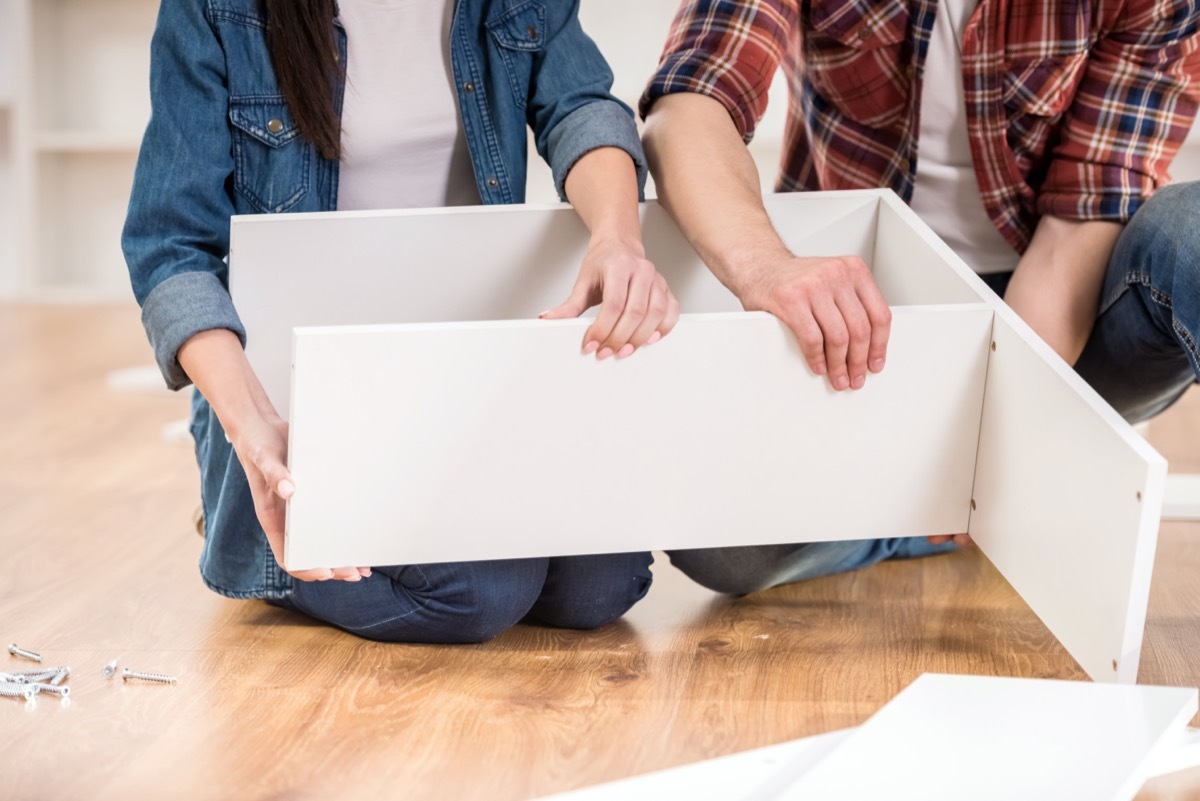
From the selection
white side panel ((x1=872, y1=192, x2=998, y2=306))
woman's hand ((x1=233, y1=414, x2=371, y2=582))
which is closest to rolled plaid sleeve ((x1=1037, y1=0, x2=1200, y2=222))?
white side panel ((x1=872, y1=192, x2=998, y2=306))

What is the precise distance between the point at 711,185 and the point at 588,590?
37 centimetres

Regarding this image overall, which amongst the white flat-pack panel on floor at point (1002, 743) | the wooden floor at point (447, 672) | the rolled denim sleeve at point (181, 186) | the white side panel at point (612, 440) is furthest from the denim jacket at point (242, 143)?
the white flat-pack panel on floor at point (1002, 743)

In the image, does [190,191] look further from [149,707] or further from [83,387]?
[83,387]

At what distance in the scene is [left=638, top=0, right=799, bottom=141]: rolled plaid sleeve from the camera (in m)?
1.25

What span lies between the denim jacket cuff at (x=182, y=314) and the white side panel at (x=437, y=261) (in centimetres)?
5

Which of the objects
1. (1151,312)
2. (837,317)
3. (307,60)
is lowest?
(1151,312)

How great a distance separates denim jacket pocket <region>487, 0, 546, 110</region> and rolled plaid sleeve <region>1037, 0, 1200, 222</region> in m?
0.53

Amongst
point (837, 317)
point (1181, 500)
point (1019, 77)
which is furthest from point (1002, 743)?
point (1181, 500)

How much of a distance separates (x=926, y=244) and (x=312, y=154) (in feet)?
1.83

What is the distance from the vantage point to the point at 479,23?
1233 millimetres

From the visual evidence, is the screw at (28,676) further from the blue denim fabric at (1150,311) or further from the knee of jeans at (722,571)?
the blue denim fabric at (1150,311)

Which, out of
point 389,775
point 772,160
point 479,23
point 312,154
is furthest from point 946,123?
point 772,160

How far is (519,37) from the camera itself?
4.06 feet

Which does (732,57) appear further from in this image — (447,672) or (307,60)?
(447,672)
